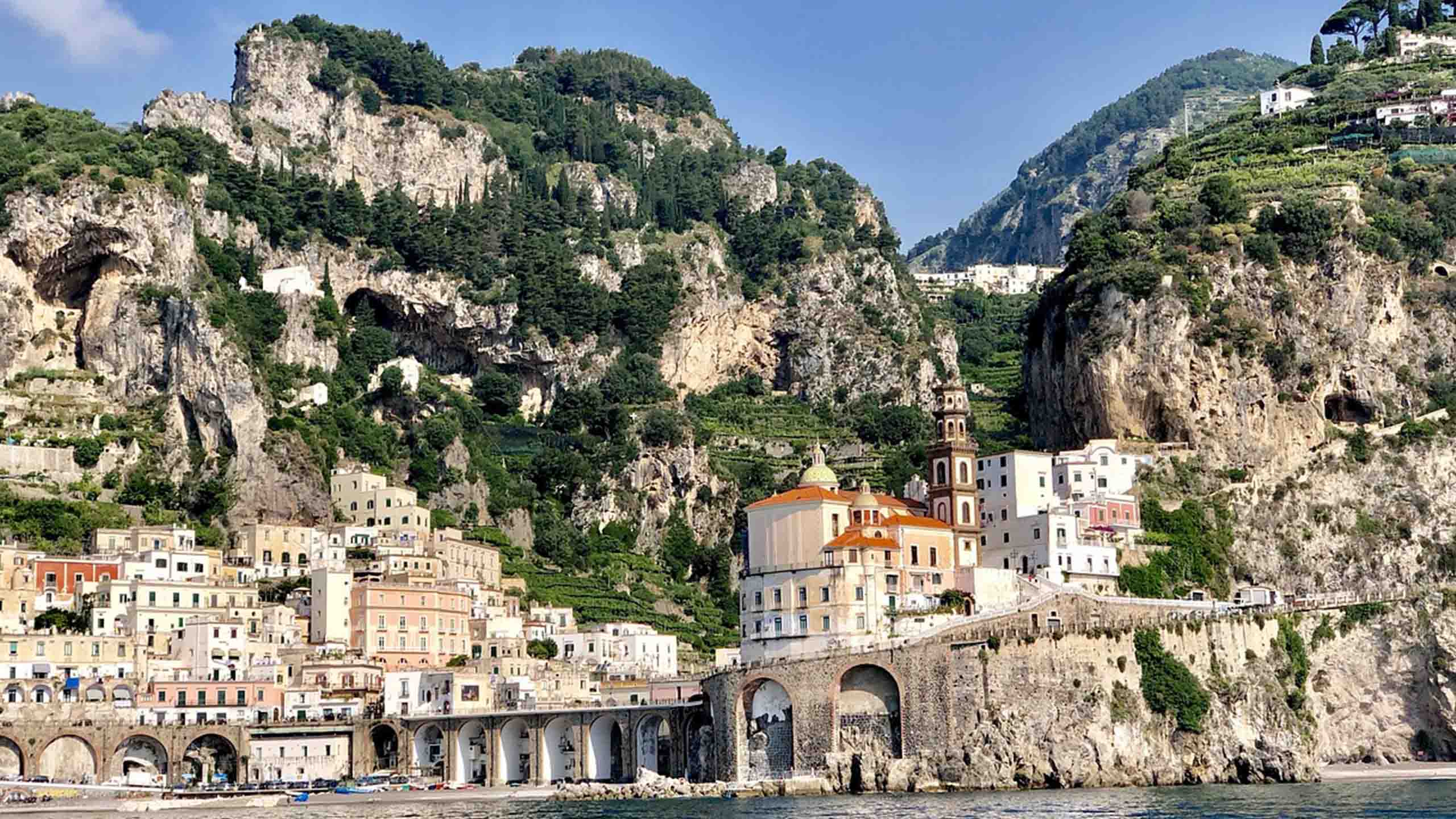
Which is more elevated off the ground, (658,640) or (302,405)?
(302,405)

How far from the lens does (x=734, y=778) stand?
83.6 m

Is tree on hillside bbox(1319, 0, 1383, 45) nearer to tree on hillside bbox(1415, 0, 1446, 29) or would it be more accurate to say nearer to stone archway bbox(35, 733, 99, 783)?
tree on hillside bbox(1415, 0, 1446, 29)

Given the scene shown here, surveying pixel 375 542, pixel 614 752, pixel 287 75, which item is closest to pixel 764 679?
pixel 614 752

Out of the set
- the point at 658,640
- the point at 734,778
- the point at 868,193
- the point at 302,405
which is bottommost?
the point at 734,778

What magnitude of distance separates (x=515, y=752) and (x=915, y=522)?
64.8 ft

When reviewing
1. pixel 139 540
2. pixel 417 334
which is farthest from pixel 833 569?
pixel 417 334

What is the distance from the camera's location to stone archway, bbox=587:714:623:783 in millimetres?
91750

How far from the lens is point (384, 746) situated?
3757 inches

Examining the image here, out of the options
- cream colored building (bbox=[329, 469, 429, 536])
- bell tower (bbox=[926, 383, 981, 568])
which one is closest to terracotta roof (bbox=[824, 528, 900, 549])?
bell tower (bbox=[926, 383, 981, 568])

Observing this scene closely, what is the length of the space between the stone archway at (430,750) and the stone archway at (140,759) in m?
10.4

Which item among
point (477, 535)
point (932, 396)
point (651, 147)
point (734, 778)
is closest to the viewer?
point (734, 778)

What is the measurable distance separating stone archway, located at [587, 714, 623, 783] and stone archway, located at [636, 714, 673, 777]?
111 cm

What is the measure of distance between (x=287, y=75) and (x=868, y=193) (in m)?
45.9

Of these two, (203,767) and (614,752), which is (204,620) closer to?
(203,767)
